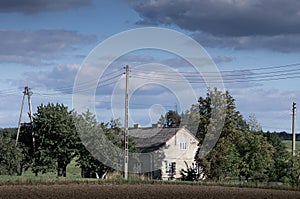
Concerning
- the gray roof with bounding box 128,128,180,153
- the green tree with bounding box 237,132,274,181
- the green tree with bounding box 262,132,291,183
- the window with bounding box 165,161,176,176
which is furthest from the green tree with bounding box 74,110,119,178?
the green tree with bounding box 262,132,291,183

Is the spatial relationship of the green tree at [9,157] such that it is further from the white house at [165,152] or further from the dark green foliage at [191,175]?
the dark green foliage at [191,175]

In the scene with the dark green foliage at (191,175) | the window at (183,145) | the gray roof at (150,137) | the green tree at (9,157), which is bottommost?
the dark green foliage at (191,175)

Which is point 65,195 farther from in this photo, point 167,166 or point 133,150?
point 167,166

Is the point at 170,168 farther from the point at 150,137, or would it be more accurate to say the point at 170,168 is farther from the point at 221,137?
the point at 221,137

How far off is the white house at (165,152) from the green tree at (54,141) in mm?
7303

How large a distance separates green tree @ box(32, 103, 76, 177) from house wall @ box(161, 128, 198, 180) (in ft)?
37.8

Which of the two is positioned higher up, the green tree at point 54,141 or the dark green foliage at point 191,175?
the green tree at point 54,141

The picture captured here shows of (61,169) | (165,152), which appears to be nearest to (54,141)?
(61,169)

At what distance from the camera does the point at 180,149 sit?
77.4 meters

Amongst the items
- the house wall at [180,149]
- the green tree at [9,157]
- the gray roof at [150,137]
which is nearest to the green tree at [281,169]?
the house wall at [180,149]

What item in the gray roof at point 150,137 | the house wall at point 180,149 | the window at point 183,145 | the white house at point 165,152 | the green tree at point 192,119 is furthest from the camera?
the window at point 183,145

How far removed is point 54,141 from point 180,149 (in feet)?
51.0

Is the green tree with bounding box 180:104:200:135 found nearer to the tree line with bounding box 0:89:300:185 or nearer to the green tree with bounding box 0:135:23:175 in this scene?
the tree line with bounding box 0:89:300:185

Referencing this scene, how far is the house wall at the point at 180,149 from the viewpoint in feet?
250
